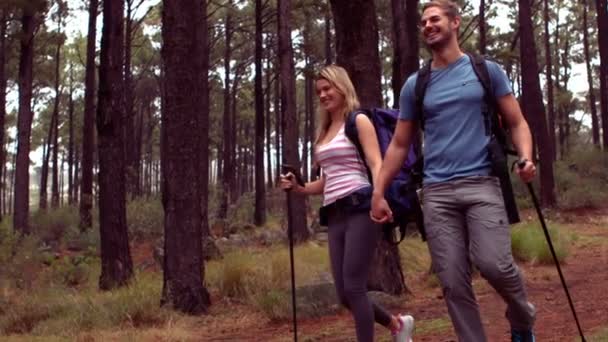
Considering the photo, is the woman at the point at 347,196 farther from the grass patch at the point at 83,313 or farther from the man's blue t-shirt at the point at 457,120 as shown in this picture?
the grass patch at the point at 83,313

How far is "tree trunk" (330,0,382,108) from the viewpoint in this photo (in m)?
7.43

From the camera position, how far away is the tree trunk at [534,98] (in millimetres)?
17406

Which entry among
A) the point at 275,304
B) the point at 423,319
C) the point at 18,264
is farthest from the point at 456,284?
the point at 18,264

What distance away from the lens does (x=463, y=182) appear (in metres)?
3.26

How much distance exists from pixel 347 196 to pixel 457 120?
0.88 metres

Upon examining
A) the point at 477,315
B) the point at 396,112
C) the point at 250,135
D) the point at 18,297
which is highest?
the point at 250,135

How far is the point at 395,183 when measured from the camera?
149 inches

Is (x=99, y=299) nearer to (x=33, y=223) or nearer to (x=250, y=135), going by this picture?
(x=33, y=223)

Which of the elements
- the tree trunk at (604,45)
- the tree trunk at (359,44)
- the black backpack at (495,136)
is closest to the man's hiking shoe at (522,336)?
the black backpack at (495,136)

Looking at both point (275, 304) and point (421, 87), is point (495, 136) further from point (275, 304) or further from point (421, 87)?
point (275, 304)

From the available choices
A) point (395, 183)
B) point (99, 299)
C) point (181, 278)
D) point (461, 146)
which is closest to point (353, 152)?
point (395, 183)

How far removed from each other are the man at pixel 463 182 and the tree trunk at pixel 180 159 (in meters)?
4.79

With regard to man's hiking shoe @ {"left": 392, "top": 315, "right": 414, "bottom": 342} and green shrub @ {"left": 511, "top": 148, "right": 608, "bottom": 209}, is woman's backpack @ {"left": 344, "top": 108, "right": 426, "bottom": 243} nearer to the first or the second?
man's hiking shoe @ {"left": 392, "top": 315, "right": 414, "bottom": 342}

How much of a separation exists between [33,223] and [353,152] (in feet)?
69.2
